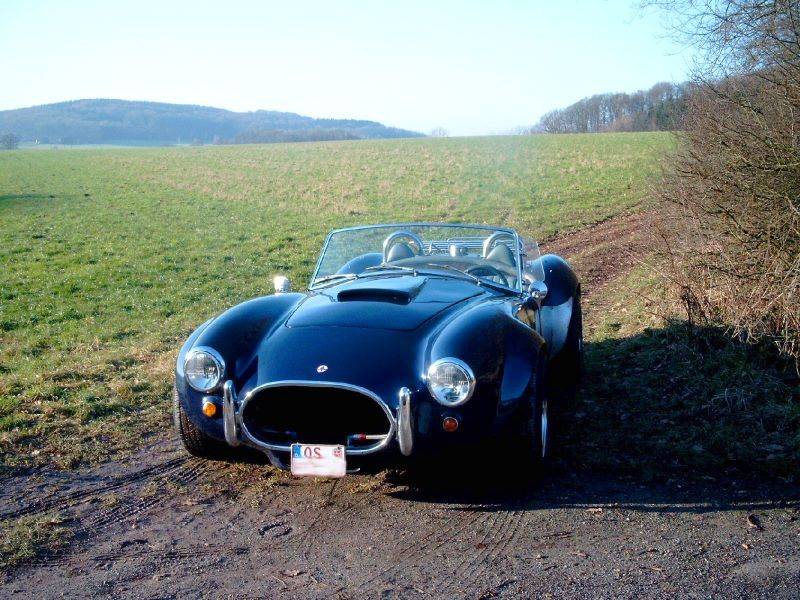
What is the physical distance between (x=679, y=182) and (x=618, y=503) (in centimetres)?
543

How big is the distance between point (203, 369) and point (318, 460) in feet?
2.88

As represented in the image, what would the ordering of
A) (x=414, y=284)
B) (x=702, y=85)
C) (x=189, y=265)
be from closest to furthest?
(x=414, y=284) < (x=702, y=85) < (x=189, y=265)

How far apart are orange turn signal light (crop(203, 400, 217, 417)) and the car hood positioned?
0.66 meters

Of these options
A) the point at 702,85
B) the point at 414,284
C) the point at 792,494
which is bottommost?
the point at 792,494

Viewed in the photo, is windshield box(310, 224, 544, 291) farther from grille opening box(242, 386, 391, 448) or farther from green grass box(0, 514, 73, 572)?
green grass box(0, 514, 73, 572)

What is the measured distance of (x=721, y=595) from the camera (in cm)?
327

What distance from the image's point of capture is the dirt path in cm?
340

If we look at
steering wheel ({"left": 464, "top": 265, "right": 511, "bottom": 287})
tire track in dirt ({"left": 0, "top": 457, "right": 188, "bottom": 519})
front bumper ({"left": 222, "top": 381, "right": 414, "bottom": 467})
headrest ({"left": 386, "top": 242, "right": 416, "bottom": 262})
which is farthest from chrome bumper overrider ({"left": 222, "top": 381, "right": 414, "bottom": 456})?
headrest ({"left": 386, "top": 242, "right": 416, "bottom": 262})

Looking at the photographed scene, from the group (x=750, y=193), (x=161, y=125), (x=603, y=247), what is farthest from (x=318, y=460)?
(x=161, y=125)

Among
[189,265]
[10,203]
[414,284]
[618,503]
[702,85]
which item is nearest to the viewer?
[618,503]

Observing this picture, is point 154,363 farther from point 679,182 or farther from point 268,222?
point 268,222

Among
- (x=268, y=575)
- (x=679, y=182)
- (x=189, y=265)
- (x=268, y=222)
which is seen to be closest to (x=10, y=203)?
(x=268, y=222)

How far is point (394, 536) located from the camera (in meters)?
3.92

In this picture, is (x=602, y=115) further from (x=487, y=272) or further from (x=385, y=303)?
(x=385, y=303)
